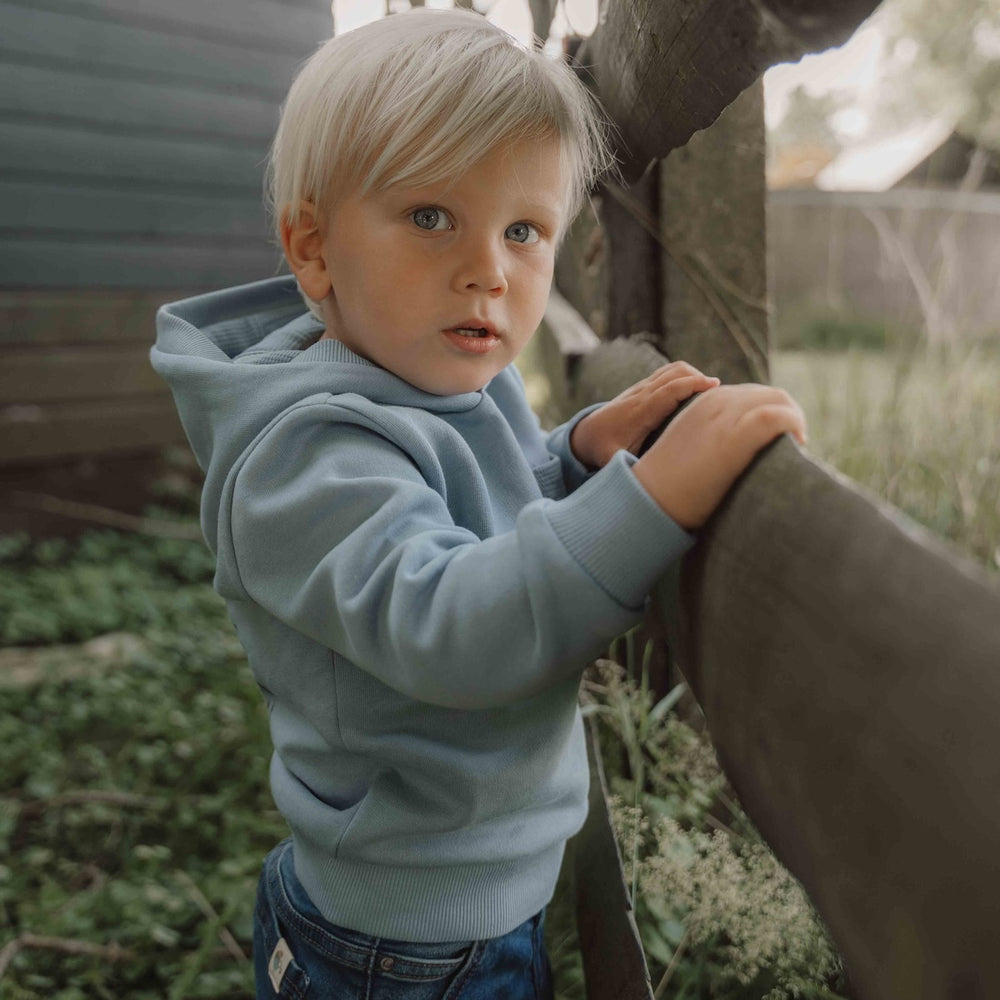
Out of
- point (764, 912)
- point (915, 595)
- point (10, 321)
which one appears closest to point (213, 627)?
point (10, 321)

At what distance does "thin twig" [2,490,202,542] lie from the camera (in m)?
5.15

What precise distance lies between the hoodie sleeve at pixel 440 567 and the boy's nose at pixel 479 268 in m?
0.21

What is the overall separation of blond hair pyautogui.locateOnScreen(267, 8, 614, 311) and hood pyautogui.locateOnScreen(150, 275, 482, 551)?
7.3 inches

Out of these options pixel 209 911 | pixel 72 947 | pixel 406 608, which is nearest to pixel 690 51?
pixel 406 608

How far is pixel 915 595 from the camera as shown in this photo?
562mm

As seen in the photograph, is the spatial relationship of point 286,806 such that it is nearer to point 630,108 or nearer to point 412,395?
point 412,395

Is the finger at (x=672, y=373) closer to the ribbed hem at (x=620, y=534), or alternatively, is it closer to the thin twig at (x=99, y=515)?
the ribbed hem at (x=620, y=534)

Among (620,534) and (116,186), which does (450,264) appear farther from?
(116,186)

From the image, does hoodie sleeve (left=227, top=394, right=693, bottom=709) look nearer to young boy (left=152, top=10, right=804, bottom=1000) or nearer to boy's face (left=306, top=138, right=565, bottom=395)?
young boy (left=152, top=10, right=804, bottom=1000)

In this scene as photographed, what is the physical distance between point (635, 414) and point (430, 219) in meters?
0.36

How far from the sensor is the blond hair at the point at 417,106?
107 cm

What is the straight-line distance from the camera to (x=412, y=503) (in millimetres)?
948

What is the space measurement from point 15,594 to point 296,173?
3725 millimetres

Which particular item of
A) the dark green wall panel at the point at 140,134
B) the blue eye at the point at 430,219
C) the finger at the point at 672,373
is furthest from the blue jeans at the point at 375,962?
the dark green wall panel at the point at 140,134
